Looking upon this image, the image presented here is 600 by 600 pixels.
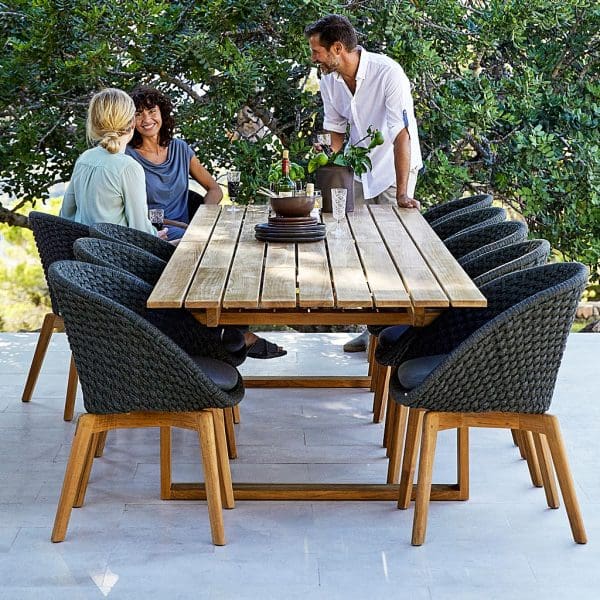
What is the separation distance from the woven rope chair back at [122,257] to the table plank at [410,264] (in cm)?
82

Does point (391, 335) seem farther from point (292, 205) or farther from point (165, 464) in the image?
point (165, 464)

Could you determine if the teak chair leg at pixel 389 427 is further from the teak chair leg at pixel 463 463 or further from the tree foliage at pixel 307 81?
the tree foliage at pixel 307 81

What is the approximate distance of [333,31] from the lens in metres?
4.96

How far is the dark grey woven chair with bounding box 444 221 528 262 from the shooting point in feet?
12.9

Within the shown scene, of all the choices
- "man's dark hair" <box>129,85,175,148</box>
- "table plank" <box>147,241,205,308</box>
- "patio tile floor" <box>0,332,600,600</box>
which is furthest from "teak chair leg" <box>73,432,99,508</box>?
"man's dark hair" <box>129,85,175,148</box>

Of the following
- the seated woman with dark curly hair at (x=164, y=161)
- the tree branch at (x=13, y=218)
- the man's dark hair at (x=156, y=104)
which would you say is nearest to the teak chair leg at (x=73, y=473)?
the seated woman with dark curly hair at (x=164, y=161)

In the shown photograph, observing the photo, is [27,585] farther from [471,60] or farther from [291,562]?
[471,60]

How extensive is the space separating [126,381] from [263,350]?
225 cm

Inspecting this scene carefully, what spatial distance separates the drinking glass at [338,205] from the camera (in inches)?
164

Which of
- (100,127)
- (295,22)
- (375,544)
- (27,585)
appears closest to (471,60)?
(295,22)

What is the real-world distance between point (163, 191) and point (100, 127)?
97 centimetres

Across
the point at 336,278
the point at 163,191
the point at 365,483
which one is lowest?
the point at 365,483

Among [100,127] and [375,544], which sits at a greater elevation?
[100,127]

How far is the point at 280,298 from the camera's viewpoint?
3.05m
